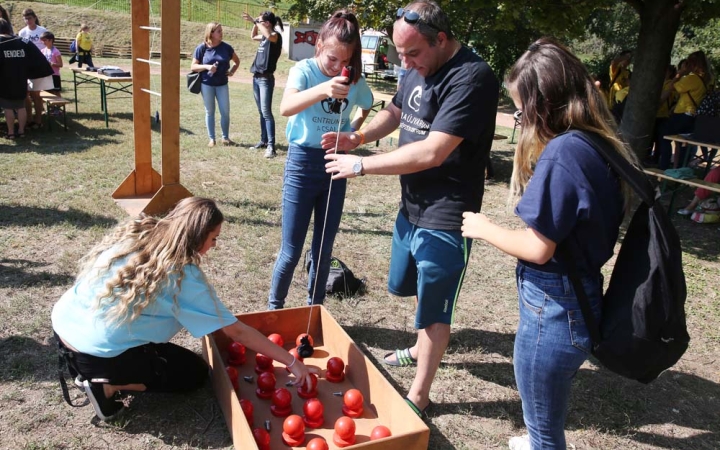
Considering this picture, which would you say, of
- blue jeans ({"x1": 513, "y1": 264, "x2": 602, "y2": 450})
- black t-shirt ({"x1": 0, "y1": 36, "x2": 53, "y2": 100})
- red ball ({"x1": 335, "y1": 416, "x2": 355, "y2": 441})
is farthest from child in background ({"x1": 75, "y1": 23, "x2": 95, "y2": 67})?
blue jeans ({"x1": 513, "y1": 264, "x2": 602, "y2": 450})

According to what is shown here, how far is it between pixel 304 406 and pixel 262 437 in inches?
13.8

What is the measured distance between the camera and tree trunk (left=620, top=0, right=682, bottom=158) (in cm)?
719

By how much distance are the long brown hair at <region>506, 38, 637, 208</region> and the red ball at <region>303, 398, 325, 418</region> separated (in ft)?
5.58

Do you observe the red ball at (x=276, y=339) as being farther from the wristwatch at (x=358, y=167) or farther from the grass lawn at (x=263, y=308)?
the wristwatch at (x=358, y=167)

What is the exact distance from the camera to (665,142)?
9305 millimetres

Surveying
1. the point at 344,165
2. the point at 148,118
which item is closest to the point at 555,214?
the point at 344,165

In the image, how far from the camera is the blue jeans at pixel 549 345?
1.98m

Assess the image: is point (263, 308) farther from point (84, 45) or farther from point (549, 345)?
point (84, 45)

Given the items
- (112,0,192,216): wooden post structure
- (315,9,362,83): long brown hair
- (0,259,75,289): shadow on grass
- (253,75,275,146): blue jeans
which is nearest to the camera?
(315,9,362,83): long brown hair

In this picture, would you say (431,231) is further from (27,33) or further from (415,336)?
(27,33)

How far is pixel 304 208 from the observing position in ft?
10.9

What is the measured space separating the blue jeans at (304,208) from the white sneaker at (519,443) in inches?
58.5

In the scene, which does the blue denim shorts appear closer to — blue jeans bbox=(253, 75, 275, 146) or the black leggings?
the black leggings

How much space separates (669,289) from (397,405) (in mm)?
1419
